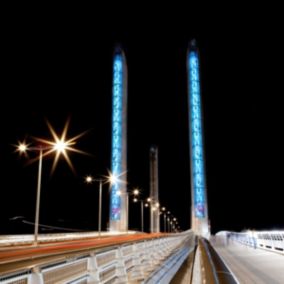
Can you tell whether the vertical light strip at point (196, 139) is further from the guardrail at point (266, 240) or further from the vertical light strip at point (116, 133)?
the guardrail at point (266, 240)

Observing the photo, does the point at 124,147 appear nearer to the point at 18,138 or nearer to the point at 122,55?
the point at 122,55

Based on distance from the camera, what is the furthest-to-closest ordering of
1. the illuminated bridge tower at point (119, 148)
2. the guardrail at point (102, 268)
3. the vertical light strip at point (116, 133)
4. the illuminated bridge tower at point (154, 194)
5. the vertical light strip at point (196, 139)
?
the illuminated bridge tower at point (154, 194) < the vertical light strip at point (116, 133) < the illuminated bridge tower at point (119, 148) < the vertical light strip at point (196, 139) < the guardrail at point (102, 268)

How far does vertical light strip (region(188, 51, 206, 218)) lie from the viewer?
10325 cm

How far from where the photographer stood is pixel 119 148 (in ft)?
373

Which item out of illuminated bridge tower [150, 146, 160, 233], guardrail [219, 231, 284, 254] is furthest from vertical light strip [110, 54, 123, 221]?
guardrail [219, 231, 284, 254]

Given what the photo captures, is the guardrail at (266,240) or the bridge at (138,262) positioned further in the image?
the guardrail at (266,240)

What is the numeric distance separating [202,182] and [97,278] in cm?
9786

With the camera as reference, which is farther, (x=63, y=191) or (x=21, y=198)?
(x=63, y=191)

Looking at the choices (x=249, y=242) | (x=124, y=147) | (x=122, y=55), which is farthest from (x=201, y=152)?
(x=249, y=242)

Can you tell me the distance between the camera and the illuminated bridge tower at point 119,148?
343 feet

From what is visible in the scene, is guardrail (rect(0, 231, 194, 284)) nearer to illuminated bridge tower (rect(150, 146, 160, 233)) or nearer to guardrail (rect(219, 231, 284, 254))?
guardrail (rect(219, 231, 284, 254))

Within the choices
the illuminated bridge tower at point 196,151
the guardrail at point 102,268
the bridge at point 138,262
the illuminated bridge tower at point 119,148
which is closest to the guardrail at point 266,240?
the bridge at point 138,262

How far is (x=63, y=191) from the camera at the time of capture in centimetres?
12488

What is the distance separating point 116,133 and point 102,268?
104704mm
